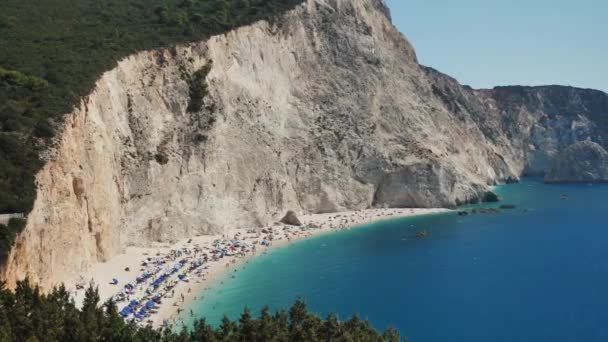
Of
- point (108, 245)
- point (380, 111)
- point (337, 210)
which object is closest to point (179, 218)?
point (108, 245)

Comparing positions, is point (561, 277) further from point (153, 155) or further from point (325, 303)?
point (153, 155)

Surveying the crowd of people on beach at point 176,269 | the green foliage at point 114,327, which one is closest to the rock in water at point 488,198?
the crowd of people on beach at point 176,269

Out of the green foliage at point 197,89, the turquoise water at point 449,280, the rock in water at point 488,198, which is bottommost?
the turquoise water at point 449,280

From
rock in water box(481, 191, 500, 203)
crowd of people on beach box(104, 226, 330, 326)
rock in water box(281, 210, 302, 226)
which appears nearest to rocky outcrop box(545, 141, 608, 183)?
rock in water box(481, 191, 500, 203)

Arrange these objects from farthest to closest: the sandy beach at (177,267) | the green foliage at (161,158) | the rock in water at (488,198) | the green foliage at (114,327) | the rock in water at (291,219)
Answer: the rock in water at (488,198) < the rock in water at (291,219) < the green foliage at (161,158) < the sandy beach at (177,267) < the green foliage at (114,327)

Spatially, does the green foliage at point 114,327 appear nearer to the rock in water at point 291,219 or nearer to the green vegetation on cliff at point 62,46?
the green vegetation on cliff at point 62,46

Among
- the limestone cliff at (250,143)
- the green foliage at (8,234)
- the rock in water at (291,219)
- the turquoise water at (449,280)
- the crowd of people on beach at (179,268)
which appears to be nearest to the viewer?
the green foliage at (8,234)
